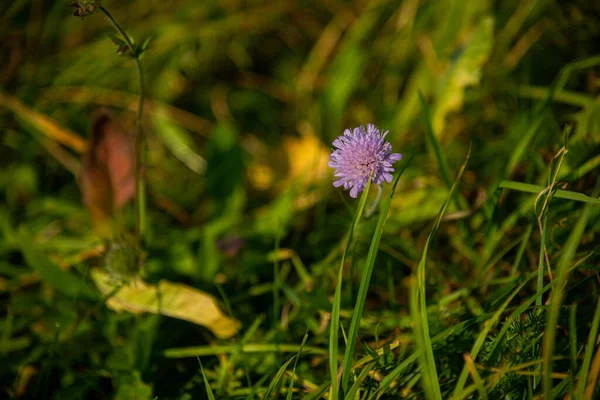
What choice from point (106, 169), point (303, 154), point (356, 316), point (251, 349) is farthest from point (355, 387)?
point (303, 154)

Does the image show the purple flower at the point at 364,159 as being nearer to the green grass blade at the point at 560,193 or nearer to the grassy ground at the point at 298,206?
the grassy ground at the point at 298,206

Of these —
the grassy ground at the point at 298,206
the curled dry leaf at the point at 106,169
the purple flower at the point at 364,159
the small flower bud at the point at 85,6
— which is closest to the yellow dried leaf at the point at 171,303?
the grassy ground at the point at 298,206

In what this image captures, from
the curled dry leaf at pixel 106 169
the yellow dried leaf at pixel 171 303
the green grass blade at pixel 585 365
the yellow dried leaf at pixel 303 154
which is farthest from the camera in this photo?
the yellow dried leaf at pixel 303 154

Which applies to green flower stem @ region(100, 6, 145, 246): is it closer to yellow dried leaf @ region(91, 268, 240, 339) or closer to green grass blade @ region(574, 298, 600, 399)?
yellow dried leaf @ region(91, 268, 240, 339)

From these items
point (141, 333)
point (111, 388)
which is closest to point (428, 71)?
point (141, 333)

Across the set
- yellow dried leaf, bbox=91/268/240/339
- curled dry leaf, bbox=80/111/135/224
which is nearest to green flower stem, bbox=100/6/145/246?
yellow dried leaf, bbox=91/268/240/339

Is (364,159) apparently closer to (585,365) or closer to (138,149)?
(585,365)
